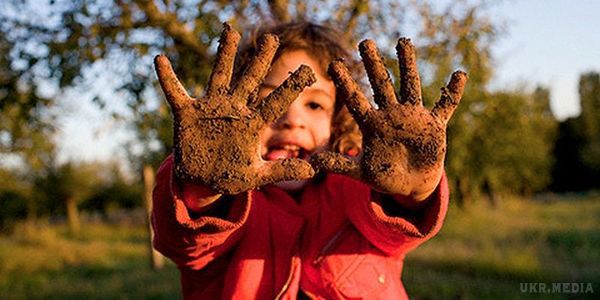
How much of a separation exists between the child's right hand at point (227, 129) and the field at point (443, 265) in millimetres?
5863

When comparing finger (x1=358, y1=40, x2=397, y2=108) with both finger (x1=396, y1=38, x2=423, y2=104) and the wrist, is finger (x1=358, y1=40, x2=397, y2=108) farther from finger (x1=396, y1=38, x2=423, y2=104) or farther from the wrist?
the wrist

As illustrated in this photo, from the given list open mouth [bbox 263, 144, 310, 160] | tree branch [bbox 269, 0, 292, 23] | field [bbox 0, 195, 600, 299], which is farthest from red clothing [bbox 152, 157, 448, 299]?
field [bbox 0, 195, 600, 299]

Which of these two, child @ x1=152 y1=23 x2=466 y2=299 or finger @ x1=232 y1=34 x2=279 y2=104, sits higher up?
finger @ x1=232 y1=34 x2=279 y2=104

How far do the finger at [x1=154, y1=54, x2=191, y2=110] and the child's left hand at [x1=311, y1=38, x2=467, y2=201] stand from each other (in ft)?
1.08

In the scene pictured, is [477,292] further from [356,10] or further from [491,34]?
[356,10]

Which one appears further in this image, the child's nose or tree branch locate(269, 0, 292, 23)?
tree branch locate(269, 0, 292, 23)

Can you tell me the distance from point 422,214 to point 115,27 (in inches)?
130

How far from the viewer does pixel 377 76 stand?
1.38m

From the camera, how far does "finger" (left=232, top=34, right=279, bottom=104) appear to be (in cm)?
134

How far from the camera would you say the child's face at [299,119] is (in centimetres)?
189

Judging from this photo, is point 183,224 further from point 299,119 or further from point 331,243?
point 299,119

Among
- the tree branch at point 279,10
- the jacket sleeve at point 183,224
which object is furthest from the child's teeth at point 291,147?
the tree branch at point 279,10

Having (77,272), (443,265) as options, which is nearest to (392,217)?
(443,265)

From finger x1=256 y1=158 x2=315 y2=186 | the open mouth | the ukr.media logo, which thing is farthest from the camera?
the ukr.media logo
